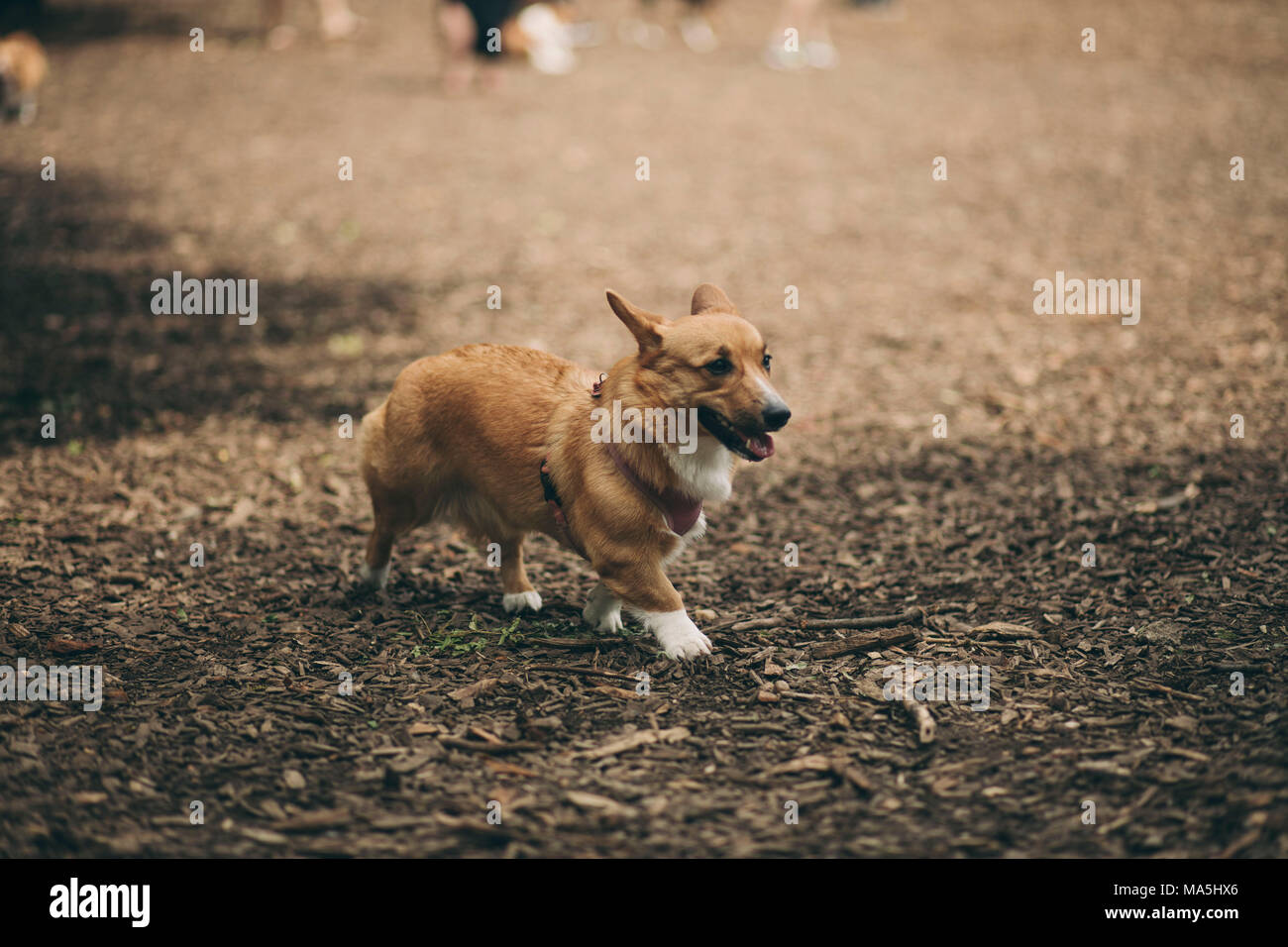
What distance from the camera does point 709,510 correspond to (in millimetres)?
5902

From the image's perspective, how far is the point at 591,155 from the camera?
12.2 metres

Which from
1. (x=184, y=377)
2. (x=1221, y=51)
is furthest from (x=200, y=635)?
(x=1221, y=51)

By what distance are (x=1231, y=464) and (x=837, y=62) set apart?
38.1ft

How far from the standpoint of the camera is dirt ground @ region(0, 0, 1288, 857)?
358cm

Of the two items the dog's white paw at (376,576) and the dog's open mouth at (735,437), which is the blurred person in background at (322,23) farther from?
the dog's open mouth at (735,437)

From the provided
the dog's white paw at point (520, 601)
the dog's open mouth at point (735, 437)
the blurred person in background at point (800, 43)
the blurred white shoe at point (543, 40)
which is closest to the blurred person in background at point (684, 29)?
the blurred person in background at point (800, 43)

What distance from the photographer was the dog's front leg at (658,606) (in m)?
4.23

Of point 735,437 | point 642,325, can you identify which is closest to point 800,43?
point 642,325

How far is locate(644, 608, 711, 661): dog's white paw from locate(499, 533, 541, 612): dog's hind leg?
723 mm

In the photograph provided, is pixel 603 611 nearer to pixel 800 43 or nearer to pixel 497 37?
pixel 497 37

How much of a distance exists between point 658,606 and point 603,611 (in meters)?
0.42

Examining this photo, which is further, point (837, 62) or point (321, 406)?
point (837, 62)

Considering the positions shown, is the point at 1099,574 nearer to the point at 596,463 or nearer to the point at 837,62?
the point at 596,463

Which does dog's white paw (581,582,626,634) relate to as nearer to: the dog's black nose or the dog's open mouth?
the dog's open mouth
